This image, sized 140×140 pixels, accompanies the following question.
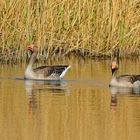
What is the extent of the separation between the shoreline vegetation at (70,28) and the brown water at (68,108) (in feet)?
2.79

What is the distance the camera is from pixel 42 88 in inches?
563

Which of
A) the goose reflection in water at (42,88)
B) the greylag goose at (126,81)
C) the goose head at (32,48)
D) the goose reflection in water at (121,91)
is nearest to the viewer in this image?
→ the goose reflection in water at (42,88)

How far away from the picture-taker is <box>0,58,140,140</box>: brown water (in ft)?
32.5

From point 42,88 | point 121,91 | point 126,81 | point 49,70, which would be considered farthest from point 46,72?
point 121,91

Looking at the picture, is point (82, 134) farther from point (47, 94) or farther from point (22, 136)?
point (47, 94)

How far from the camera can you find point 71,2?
17.8 meters

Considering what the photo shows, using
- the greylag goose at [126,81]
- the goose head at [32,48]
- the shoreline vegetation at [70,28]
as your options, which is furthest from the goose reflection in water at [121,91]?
the shoreline vegetation at [70,28]

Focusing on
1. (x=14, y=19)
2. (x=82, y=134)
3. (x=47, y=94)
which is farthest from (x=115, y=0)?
(x=82, y=134)

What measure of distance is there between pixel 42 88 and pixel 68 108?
262cm

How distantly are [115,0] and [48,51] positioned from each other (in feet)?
5.67

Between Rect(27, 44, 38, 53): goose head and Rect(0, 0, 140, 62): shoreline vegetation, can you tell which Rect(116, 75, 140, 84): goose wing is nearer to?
Rect(27, 44, 38, 53): goose head

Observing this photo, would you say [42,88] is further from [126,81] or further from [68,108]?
[68,108]

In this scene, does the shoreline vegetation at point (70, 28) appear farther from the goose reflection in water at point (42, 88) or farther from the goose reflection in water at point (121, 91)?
the goose reflection in water at point (121, 91)

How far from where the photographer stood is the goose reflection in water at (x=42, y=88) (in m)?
12.7
